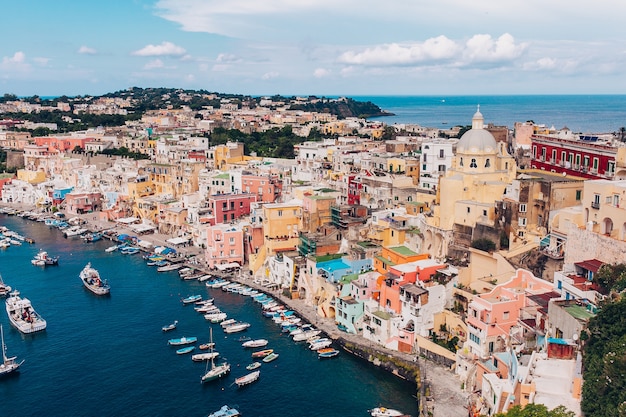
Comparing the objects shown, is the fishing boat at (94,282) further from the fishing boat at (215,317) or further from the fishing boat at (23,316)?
the fishing boat at (215,317)

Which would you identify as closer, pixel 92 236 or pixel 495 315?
pixel 495 315

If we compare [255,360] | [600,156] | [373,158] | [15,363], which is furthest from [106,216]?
[600,156]

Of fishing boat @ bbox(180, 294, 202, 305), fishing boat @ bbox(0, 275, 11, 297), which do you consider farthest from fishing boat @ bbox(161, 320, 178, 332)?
fishing boat @ bbox(0, 275, 11, 297)

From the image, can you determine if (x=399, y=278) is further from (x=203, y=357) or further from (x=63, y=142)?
(x=63, y=142)

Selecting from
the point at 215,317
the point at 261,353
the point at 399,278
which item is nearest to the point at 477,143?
the point at 399,278

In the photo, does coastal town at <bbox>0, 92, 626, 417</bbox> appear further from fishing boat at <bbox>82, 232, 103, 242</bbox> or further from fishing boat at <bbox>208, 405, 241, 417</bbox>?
fishing boat at <bbox>208, 405, 241, 417</bbox>

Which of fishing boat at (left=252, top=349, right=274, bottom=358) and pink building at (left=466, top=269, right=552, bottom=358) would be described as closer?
pink building at (left=466, top=269, right=552, bottom=358)
